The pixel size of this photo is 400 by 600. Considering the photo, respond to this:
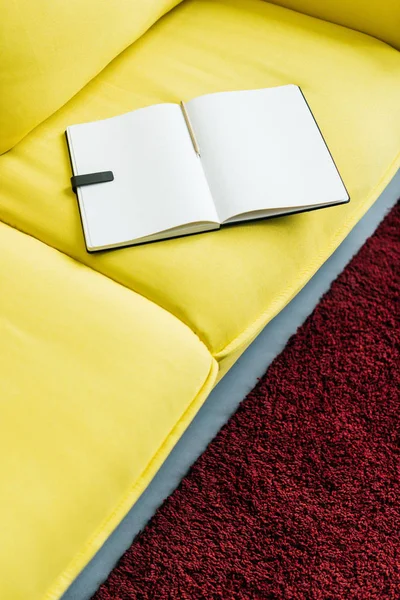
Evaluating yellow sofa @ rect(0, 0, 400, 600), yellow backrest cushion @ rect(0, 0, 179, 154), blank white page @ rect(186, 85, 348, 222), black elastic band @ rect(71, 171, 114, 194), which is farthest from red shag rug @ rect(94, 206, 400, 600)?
yellow backrest cushion @ rect(0, 0, 179, 154)

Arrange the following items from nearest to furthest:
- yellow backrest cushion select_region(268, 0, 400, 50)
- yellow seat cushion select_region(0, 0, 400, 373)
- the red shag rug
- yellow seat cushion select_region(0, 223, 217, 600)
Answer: yellow seat cushion select_region(0, 223, 217, 600) → yellow seat cushion select_region(0, 0, 400, 373) → the red shag rug → yellow backrest cushion select_region(268, 0, 400, 50)

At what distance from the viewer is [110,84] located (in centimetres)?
115

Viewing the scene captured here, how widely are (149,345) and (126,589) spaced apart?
487 mm

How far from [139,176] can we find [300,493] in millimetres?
686

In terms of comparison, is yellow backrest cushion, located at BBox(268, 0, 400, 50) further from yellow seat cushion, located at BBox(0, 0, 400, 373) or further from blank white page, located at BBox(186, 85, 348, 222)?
blank white page, located at BBox(186, 85, 348, 222)

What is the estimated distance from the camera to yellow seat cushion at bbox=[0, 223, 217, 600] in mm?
710

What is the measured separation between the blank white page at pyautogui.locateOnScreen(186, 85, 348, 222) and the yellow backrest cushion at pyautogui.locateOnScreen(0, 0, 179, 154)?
0.22m

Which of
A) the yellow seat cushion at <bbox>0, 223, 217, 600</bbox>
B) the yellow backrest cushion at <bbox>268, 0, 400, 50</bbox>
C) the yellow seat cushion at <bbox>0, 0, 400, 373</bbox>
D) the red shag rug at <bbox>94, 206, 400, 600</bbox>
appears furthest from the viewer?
the yellow backrest cushion at <bbox>268, 0, 400, 50</bbox>

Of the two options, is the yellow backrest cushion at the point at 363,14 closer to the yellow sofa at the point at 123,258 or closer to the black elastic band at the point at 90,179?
the yellow sofa at the point at 123,258

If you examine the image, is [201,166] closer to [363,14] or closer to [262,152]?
[262,152]

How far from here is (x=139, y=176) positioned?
3.21ft

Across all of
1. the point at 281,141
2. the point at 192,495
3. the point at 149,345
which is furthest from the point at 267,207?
the point at 192,495

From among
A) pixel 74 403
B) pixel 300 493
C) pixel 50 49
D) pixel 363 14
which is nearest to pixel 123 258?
pixel 74 403

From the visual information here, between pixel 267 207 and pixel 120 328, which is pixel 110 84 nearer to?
pixel 267 207
